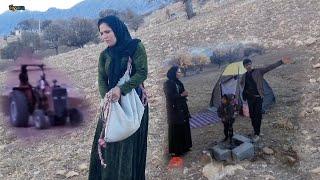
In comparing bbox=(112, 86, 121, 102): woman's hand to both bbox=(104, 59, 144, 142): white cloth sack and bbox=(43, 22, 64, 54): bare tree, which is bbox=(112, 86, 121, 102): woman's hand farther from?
bbox=(43, 22, 64, 54): bare tree

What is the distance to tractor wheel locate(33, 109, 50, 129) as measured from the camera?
4.66m

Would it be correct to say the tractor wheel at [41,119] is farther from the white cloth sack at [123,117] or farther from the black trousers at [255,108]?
the black trousers at [255,108]

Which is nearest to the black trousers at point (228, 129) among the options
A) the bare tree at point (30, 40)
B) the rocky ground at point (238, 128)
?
the rocky ground at point (238, 128)

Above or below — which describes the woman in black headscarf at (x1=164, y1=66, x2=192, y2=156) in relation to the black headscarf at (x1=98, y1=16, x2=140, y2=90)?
below

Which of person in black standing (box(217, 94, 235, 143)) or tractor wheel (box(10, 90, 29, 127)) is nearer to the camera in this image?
tractor wheel (box(10, 90, 29, 127))

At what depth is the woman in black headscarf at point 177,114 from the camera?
4945 mm

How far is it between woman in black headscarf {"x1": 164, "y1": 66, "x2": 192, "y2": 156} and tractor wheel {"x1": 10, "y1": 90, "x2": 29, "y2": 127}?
1.49 metres

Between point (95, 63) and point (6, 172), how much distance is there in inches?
170

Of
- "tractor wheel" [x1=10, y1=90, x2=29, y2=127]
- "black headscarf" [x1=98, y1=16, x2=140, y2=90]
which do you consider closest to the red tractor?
"tractor wheel" [x1=10, y1=90, x2=29, y2=127]

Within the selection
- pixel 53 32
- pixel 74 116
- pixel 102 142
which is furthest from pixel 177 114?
pixel 53 32

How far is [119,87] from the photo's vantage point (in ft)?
12.4

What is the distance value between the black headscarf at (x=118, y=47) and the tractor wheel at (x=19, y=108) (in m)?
1.22

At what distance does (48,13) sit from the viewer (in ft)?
20.3

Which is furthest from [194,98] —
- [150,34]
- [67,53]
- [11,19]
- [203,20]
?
[203,20]
